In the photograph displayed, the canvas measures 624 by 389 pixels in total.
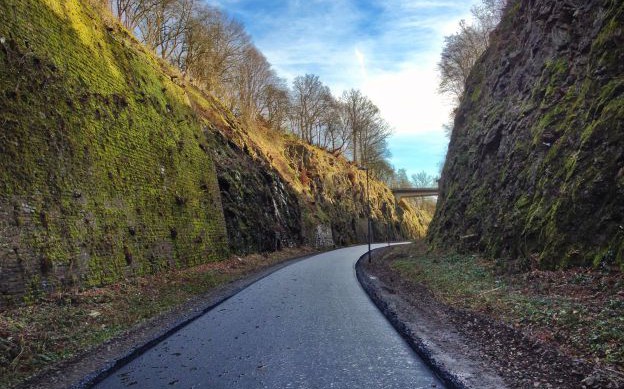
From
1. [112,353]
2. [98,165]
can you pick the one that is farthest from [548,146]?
[98,165]

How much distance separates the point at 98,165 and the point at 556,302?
12.2 meters

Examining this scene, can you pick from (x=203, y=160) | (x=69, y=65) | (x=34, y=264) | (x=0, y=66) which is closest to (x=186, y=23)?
(x=203, y=160)

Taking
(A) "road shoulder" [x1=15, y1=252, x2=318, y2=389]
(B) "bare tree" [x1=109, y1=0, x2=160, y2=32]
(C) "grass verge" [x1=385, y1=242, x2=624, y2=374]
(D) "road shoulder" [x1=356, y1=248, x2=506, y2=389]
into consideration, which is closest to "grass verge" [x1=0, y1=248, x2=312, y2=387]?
(A) "road shoulder" [x1=15, y1=252, x2=318, y2=389]

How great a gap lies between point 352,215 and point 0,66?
49138 millimetres

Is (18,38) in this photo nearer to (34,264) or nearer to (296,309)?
(34,264)

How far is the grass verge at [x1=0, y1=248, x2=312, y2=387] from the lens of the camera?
604cm

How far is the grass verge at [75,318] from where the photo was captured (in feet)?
19.8

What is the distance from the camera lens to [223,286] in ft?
46.7

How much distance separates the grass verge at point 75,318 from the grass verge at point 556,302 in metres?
7.06

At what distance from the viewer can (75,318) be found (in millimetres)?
8078

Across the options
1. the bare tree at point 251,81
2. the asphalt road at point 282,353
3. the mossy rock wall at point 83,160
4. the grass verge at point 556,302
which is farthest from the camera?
the bare tree at point 251,81

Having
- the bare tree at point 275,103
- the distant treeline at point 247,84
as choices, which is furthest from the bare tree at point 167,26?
the bare tree at point 275,103

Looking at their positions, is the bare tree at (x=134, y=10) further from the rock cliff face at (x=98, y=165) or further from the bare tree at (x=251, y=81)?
the bare tree at (x=251, y=81)

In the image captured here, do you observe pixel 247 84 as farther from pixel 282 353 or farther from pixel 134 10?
pixel 282 353
